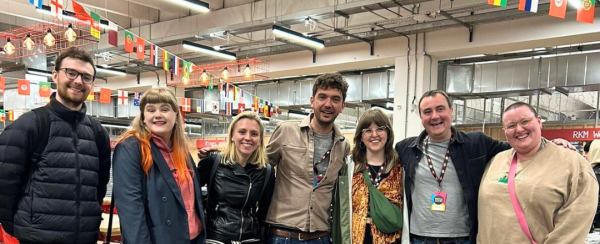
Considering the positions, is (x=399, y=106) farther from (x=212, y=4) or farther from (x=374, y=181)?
(x=374, y=181)

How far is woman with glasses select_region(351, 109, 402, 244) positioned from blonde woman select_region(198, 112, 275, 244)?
543mm

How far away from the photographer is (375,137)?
2877 millimetres

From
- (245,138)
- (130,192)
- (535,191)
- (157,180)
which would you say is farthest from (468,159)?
(130,192)

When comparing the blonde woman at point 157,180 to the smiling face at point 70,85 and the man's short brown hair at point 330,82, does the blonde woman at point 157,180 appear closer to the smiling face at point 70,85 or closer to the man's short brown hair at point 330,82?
the smiling face at point 70,85

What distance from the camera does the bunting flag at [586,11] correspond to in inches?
183

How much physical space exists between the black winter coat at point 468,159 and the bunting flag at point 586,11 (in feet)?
8.65

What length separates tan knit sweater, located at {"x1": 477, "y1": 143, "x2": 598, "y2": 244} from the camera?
2301mm

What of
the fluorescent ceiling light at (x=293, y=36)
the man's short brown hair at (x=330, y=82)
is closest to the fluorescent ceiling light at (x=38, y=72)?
the fluorescent ceiling light at (x=293, y=36)

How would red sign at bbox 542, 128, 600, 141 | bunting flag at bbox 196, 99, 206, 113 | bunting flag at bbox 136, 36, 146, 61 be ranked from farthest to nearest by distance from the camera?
bunting flag at bbox 196, 99, 206, 113
red sign at bbox 542, 128, 600, 141
bunting flag at bbox 136, 36, 146, 61

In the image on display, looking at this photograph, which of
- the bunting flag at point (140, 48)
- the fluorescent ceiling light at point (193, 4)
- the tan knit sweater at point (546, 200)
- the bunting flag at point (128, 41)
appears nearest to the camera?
the tan knit sweater at point (546, 200)

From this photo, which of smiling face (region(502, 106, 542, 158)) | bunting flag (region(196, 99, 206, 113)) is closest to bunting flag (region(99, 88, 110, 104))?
bunting flag (region(196, 99, 206, 113))

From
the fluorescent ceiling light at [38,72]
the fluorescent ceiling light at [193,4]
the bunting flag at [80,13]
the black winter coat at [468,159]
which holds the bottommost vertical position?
the black winter coat at [468,159]

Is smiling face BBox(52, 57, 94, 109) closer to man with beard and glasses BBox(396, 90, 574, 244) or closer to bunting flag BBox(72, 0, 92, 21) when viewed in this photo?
man with beard and glasses BBox(396, 90, 574, 244)

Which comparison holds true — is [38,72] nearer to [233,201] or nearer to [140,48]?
[140,48]
